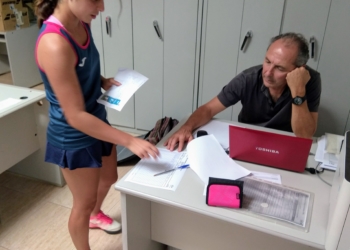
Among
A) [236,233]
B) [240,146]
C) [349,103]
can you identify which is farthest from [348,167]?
[349,103]

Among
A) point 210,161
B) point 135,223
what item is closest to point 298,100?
point 210,161

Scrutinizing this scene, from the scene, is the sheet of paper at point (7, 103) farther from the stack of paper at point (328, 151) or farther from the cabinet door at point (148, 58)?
the stack of paper at point (328, 151)

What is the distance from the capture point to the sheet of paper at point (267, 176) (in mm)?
1251

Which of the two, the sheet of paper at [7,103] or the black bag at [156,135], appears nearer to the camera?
the sheet of paper at [7,103]

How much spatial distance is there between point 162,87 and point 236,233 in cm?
165

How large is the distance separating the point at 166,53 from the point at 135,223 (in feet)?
5.30

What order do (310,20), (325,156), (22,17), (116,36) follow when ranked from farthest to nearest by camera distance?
1. (22,17)
2. (116,36)
3. (310,20)
4. (325,156)

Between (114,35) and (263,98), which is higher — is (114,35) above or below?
above

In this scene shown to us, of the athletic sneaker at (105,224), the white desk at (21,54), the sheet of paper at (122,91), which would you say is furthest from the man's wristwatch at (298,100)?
the white desk at (21,54)

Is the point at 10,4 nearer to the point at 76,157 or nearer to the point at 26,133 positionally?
the point at 26,133

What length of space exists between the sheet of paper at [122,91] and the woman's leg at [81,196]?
0.32 meters

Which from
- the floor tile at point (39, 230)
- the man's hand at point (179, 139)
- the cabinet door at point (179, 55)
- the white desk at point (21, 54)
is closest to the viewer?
the man's hand at point (179, 139)

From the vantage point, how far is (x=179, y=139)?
1.49 metres

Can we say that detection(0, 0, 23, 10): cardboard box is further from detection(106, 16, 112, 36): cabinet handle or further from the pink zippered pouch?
the pink zippered pouch
